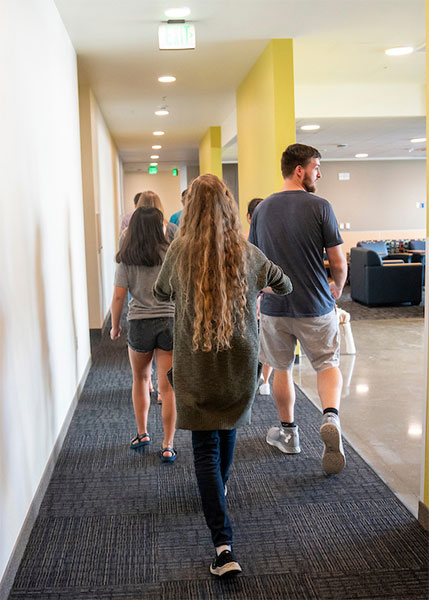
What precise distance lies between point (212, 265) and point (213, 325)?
200 mm

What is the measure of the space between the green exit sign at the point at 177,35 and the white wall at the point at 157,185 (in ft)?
47.4

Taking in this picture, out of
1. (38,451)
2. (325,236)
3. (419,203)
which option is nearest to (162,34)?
(325,236)

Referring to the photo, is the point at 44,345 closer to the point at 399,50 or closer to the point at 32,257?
the point at 32,257

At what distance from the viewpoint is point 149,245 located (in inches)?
126

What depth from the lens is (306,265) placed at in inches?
122

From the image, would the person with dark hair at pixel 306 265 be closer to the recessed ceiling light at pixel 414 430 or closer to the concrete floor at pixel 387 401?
the concrete floor at pixel 387 401

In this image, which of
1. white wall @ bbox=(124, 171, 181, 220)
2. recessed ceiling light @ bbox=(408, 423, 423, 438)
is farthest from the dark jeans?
white wall @ bbox=(124, 171, 181, 220)

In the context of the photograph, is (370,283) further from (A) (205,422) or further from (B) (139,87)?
(A) (205,422)

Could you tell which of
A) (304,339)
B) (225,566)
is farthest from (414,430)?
(225,566)

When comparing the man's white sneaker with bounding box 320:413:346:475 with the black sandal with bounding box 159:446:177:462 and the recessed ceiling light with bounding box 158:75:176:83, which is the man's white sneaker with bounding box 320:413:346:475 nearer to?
the black sandal with bounding box 159:446:177:462

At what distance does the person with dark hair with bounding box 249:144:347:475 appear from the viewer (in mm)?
3090

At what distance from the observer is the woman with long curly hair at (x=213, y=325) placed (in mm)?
2094

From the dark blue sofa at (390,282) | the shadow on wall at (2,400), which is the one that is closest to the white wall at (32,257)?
the shadow on wall at (2,400)

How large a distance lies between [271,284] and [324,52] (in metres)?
4.36
